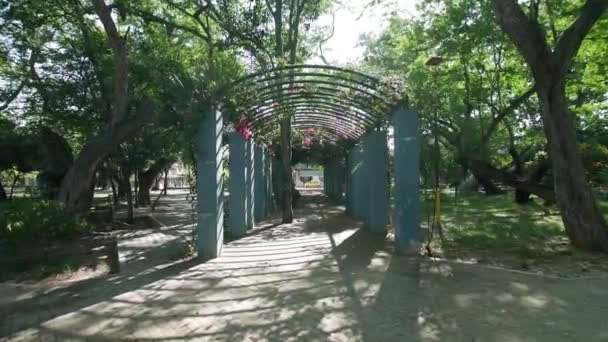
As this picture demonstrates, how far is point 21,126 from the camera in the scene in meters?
14.5

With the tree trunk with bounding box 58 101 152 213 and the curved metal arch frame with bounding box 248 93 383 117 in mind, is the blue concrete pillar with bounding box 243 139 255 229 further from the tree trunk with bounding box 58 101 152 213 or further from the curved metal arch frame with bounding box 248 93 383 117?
the tree trunk with bounding box 58 101 152 213

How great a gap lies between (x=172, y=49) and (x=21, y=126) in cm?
639

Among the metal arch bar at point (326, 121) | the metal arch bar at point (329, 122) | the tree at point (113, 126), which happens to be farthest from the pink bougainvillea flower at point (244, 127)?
the tree at point (113, 126)

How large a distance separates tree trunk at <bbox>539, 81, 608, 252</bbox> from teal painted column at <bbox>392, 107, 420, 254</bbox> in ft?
7.42

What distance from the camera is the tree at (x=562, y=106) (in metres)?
6.82

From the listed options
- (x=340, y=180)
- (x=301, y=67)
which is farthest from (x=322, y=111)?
(x=340, y=180)

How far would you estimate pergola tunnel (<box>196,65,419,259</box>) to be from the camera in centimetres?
713

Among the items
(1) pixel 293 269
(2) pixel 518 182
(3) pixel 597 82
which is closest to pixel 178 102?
(1) pixel 293 269

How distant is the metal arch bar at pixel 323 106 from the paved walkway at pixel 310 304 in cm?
374

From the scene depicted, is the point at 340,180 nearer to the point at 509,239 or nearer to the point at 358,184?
the point at 358,184

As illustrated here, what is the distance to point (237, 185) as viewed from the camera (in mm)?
9570

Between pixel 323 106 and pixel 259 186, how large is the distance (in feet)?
12.7

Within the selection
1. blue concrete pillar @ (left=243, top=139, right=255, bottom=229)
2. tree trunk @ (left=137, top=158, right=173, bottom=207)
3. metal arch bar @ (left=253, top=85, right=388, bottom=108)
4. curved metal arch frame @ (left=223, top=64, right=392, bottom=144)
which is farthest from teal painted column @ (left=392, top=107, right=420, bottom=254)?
tree trunk @ (left=137, top=158, right=173, bottom=207)

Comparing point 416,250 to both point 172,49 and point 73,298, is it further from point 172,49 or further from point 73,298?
point 172,49
